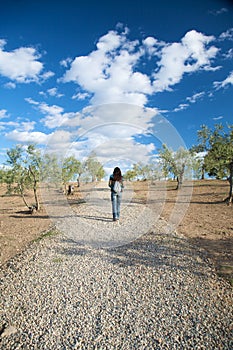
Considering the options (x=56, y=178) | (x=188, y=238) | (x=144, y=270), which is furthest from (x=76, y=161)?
(x=144, y=270)

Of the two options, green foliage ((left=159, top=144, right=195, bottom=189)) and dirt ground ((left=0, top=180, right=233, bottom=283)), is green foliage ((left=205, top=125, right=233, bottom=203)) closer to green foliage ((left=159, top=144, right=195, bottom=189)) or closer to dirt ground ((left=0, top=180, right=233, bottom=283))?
dirt ground ((left=0, top=180, right=233, bottom=283))

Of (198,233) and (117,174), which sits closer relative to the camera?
(198,233)

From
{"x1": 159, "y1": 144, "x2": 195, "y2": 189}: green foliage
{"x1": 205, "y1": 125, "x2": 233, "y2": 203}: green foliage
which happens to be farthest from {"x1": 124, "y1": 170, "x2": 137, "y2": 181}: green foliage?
{"x1": 205, "y1": 125, "x2": 233, "y2": 203}: green foliage

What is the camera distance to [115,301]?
5.81 metres

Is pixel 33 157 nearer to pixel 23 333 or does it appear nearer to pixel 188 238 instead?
pixel 188 238

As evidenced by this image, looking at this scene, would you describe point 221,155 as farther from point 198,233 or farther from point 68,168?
point 68,168

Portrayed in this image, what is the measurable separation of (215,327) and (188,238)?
6101mm

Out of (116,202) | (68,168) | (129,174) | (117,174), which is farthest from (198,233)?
(129,174)

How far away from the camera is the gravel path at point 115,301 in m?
4.57

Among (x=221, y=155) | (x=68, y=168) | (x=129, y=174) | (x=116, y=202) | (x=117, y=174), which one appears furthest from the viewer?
(x=129, y=174)

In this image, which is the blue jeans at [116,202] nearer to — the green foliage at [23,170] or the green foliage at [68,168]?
the green foliage at [23,170]

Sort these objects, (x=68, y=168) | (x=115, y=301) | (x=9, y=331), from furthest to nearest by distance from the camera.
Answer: (x=68, y=168), (x=115, y=301), (x=9, y=331)

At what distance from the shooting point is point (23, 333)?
4.85 meters

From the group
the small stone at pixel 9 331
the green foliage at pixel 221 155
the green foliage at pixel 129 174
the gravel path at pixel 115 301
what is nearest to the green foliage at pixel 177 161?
the green foliage at pixel 221 155
